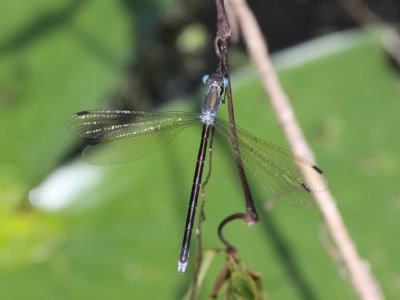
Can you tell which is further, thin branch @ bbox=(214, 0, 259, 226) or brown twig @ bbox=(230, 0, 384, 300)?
brown twig @ bbox=(230, 0, 384, 300)

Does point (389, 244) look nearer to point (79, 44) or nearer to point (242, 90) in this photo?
point (242, 90)

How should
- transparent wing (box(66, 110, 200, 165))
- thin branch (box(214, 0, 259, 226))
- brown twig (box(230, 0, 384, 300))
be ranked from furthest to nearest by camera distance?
transparent wing (box(66, 110, 200, 165)), brown twig (box(230, 0, 384, 300)), thin branch (box(214, 0, 259, 226))

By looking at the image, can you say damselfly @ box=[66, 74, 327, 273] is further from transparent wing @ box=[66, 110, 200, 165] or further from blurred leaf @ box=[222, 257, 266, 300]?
blurred leaf @ box=[222, 257, 266, 300]

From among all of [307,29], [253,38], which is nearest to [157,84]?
[307,29]

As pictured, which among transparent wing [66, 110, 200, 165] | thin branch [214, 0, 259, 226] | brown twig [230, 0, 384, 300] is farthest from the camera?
transparent wing [66, 110, 200, 165]

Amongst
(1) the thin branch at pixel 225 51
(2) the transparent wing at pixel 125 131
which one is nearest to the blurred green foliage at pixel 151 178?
(2) the transparent wing at pixel 125 131

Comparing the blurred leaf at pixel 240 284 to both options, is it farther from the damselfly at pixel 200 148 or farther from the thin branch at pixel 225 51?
the damselfly at pixel 200 148

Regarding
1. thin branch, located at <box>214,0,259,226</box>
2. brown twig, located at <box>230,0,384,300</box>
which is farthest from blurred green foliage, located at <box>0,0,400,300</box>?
thin branch, located at <box>214,0,259,226</box>
